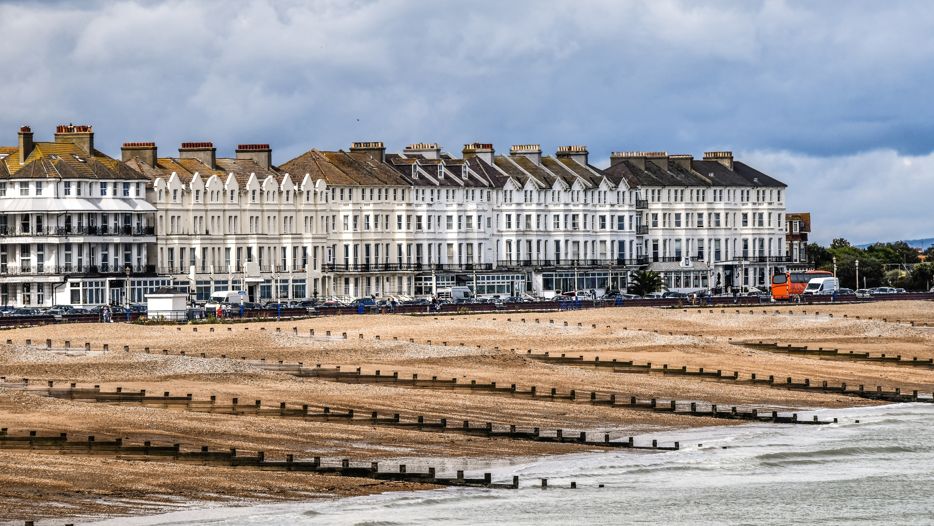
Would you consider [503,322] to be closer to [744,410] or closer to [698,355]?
[698,355]

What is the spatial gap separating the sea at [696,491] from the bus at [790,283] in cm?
8055

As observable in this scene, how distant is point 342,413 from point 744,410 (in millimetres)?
10935

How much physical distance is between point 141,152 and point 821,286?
46981mm

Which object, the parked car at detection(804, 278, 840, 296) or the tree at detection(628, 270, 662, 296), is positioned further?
the tree at detection(628, 270, 662, 296)

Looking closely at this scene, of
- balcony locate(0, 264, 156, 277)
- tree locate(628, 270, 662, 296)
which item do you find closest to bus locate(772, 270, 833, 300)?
tree locate(628, 270, 662, 296)

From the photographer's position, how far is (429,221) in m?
136

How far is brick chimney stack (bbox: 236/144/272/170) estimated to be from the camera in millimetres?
129750

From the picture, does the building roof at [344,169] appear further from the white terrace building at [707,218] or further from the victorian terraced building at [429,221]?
the white terrace building at [707,218]

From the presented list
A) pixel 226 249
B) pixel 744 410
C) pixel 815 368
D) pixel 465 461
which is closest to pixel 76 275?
pixel 226 249

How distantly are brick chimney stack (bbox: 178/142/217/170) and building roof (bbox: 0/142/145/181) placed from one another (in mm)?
8613

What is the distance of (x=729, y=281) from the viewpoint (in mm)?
156625

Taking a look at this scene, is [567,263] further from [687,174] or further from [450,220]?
[687,174]

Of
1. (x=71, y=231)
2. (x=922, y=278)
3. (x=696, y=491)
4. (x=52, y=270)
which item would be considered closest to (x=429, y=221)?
(x=71, y=231)

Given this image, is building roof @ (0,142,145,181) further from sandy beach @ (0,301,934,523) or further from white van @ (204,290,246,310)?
sandy beach @ (0,301,934,523)
